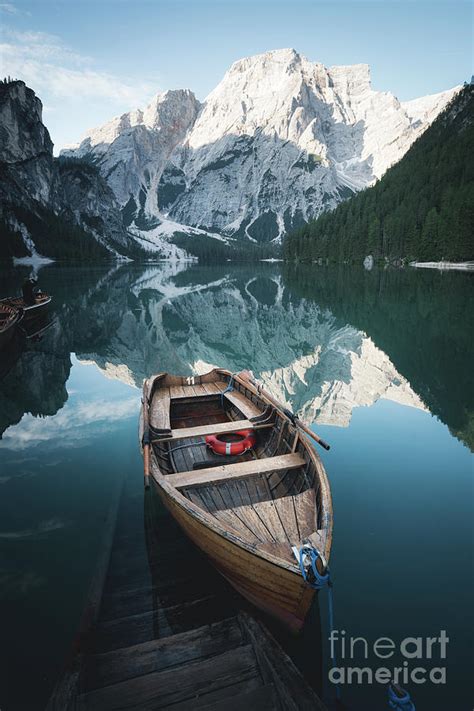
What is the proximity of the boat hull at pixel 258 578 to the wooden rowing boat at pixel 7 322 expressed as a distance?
19340mm

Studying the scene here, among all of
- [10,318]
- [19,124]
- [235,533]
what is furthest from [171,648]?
[19,124]

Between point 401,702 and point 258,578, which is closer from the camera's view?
point 401,702

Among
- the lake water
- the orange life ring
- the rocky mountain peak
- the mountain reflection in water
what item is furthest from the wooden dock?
the rocky mountain peak

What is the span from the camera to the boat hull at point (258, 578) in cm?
471

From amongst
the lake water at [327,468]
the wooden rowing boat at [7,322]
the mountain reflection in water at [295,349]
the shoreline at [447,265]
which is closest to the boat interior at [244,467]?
the lake water at [327,468]

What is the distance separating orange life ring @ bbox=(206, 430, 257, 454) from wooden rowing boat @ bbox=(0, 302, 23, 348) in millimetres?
16409

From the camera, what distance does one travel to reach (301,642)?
17.2 ft

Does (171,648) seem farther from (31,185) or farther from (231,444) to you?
→ (31,185)

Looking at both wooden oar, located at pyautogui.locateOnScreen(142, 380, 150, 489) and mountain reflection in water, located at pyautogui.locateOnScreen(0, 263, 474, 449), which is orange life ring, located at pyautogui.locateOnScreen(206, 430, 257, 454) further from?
mountain reflection in water, located at pyautogui.locateOnScreen(0, 263, 474, 449)

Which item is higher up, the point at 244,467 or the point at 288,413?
the point at 288,413

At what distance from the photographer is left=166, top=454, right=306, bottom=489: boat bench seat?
23.1 ft

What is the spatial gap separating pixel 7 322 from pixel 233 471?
20439 millimetres

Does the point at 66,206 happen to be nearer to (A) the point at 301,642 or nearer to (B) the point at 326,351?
(B) the point at 326,351

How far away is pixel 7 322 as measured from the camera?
21953 millimetres
